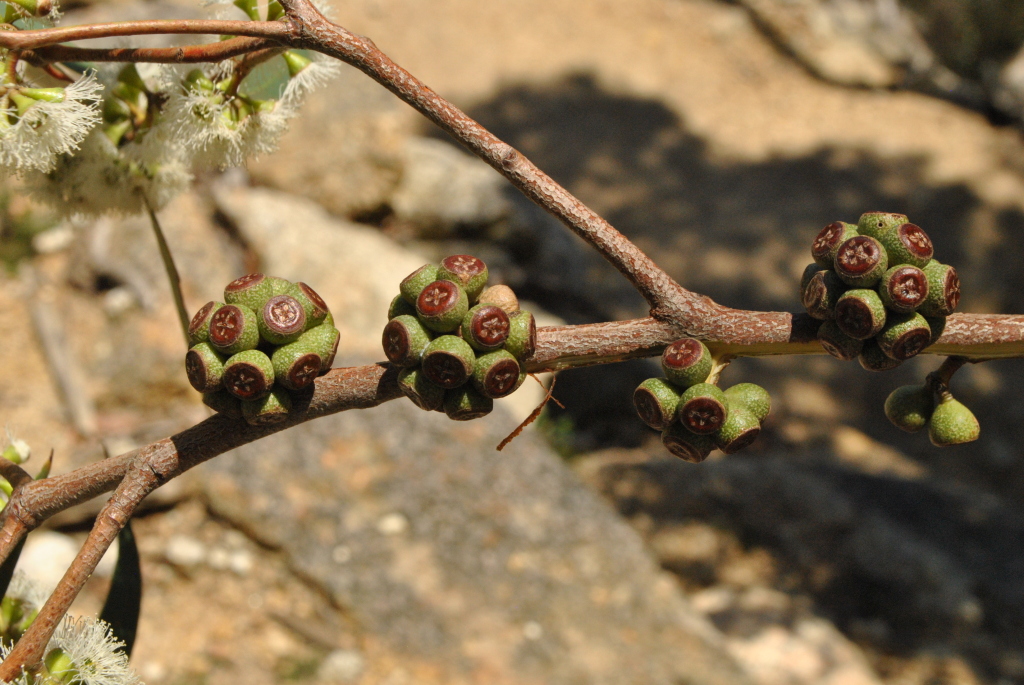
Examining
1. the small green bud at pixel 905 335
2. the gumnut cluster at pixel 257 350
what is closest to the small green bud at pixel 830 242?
the small green bud at pixel 905 335

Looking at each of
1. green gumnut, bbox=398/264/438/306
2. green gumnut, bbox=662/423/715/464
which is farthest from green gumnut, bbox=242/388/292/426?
green gumnut, bbox=662/423/715/464

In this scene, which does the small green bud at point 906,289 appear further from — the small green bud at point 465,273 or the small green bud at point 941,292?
the small green bud at point 465,273

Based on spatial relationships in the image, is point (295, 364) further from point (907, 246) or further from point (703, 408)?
point (907, 246)

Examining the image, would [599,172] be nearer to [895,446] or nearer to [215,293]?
[895,446]

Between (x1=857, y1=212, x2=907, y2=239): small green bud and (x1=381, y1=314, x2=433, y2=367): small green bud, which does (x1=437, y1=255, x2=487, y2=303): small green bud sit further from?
(x1=857, y1=212, x2=907, y2=239): small green bud

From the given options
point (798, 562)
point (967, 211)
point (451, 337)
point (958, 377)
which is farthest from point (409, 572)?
point (967, 211)
